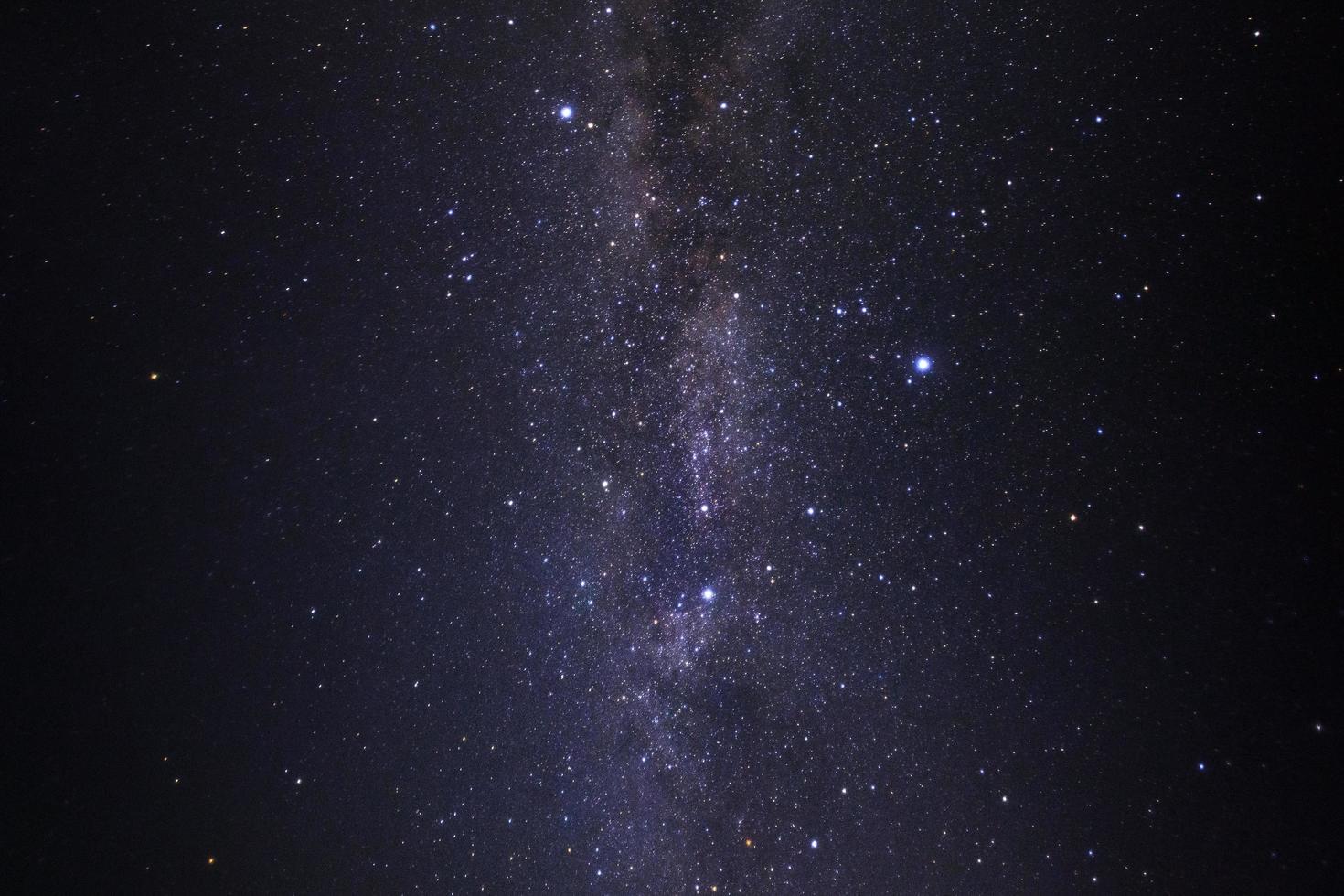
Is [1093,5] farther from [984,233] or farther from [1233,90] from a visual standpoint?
[984,233]

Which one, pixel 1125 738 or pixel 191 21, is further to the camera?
pixel 1125 738

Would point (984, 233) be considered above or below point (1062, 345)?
above

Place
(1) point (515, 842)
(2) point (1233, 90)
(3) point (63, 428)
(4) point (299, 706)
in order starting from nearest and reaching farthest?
(3) point (63, 428) → (2) point (1233, 90) → (4) point (299, 706) → (1) point (515, 842)

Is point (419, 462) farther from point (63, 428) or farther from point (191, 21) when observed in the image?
point (191, 21)

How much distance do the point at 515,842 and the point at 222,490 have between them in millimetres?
1257

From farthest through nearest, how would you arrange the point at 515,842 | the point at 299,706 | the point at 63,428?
the point at 515,842, the point at 299,706, the point at 63,428

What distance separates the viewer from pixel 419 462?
1922mm

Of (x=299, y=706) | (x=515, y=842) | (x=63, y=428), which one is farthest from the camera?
(x=515, y=842)

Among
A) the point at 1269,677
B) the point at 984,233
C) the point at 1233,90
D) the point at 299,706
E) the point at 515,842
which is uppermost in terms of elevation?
the point at 1233,90

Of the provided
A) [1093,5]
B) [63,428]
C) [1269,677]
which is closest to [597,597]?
[63,428]

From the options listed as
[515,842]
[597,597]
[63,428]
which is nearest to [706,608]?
[597,597]

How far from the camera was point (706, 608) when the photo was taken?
2.05 m

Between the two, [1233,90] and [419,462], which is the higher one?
[1233,90]

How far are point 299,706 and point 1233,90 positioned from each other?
2804mm
